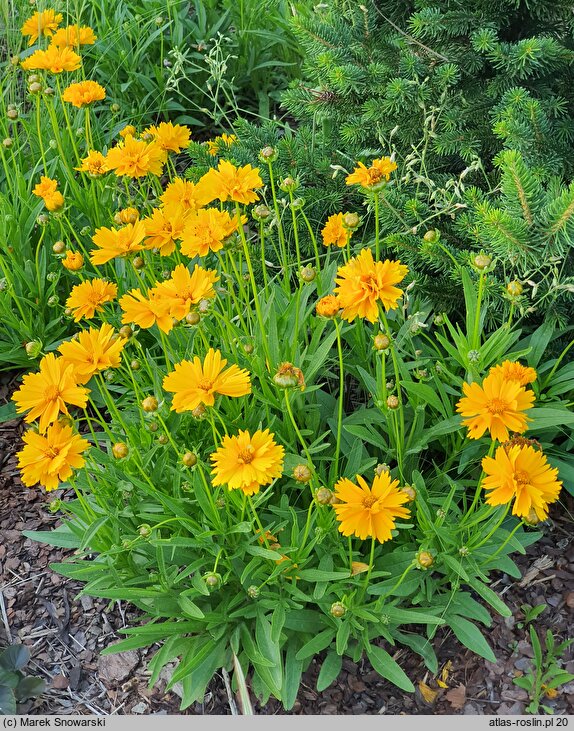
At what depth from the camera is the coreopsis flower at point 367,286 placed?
1.31m

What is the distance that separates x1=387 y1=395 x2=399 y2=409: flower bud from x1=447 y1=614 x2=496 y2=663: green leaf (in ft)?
1.64

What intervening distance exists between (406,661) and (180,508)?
2.07ft

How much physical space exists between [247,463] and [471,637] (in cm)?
68

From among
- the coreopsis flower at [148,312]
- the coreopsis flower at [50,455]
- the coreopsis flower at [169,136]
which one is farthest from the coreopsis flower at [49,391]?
the coreopsis flower at [169,136]

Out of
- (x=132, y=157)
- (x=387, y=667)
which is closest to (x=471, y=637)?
(x=387, y=667)

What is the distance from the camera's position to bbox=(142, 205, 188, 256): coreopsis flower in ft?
5.65

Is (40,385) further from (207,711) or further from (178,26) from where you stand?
(178,26)

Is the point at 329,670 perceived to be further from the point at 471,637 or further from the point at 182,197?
the point at 182,197

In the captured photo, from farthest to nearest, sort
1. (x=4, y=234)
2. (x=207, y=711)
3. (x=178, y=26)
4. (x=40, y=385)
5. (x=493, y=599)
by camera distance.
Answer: (x=178, y=26)
(x=4, y=234)
(x=207, y=711)
(x=493, y=599)
(x=40, y=385)

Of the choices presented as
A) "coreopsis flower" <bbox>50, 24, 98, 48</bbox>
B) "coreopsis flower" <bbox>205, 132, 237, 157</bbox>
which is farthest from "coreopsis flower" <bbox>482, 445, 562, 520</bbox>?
"coreopsis flower" <bbox>50, 24, 98, 48</bbox>

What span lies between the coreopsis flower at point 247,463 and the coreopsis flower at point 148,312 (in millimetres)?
320

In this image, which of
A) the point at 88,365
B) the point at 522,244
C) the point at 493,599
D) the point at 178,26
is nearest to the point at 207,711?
the point at 493,599

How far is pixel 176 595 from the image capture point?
5.22 feet

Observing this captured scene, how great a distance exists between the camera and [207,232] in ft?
5.19
